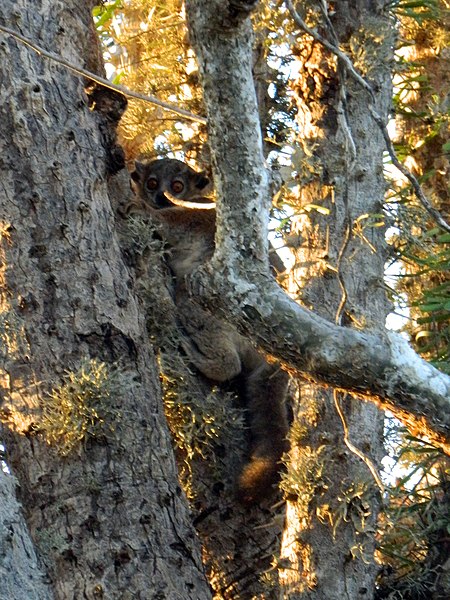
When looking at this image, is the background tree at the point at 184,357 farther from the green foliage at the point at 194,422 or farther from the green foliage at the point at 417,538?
the green foliage at the point at 417,538

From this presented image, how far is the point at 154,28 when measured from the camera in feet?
17.2

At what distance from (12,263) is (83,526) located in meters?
0.97

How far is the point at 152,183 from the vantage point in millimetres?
6422

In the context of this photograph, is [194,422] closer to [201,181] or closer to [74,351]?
[74,351]

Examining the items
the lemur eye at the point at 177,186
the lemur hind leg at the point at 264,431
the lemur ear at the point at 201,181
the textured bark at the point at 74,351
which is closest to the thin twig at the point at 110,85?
the textured bark at the point at 74,351

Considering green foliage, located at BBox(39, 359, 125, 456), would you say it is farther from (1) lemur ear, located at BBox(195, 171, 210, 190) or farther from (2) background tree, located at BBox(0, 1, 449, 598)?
(1) lemur ear, located at BBox(195, 171, 210, 190)

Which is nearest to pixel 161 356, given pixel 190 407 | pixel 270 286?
pixel 190 407

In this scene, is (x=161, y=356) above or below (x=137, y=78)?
below

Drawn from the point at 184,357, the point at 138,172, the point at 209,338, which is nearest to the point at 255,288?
the point at 184,357

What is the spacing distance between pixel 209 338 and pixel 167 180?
1460 mm

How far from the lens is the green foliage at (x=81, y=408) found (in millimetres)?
3402

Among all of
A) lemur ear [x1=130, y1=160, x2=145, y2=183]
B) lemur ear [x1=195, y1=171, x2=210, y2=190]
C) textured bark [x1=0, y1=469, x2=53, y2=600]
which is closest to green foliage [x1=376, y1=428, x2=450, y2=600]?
textured bark [x1=0, y1=469, x2=53, y2=600]

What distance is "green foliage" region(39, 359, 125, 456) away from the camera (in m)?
3.40

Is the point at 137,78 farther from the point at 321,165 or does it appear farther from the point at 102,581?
the point at 102,581
